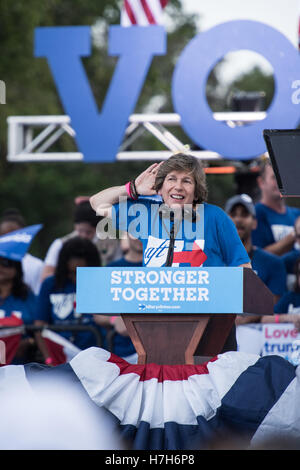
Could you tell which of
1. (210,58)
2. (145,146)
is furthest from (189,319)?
(145,146)

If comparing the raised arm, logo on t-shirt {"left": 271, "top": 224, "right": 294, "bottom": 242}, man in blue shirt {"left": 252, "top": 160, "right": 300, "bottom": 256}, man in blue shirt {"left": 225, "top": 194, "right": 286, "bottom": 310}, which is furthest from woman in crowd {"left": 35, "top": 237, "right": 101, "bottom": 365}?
the raised arm

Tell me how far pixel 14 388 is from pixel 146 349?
2.01 feet

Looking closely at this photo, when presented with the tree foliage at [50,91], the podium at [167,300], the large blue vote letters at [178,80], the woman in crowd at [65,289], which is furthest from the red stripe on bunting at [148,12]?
the tree foliage at [50,91]

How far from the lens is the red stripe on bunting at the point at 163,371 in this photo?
3535 millimetres

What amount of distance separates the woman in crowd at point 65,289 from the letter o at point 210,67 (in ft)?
4.91

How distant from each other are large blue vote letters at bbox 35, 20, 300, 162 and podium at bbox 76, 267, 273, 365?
3180 mm

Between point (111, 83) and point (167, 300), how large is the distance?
4859 mm

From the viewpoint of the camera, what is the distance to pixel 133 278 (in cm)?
363

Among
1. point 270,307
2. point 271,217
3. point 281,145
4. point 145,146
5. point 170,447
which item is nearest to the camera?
point 170,447

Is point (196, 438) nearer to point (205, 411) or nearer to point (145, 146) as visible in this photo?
point (205, 411)

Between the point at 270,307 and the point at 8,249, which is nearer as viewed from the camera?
the point at 270,307

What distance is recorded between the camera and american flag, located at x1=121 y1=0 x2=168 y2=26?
29.0ft

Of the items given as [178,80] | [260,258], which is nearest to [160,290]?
[260,258]

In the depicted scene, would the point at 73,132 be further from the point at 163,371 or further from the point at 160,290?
the point at 163,371
